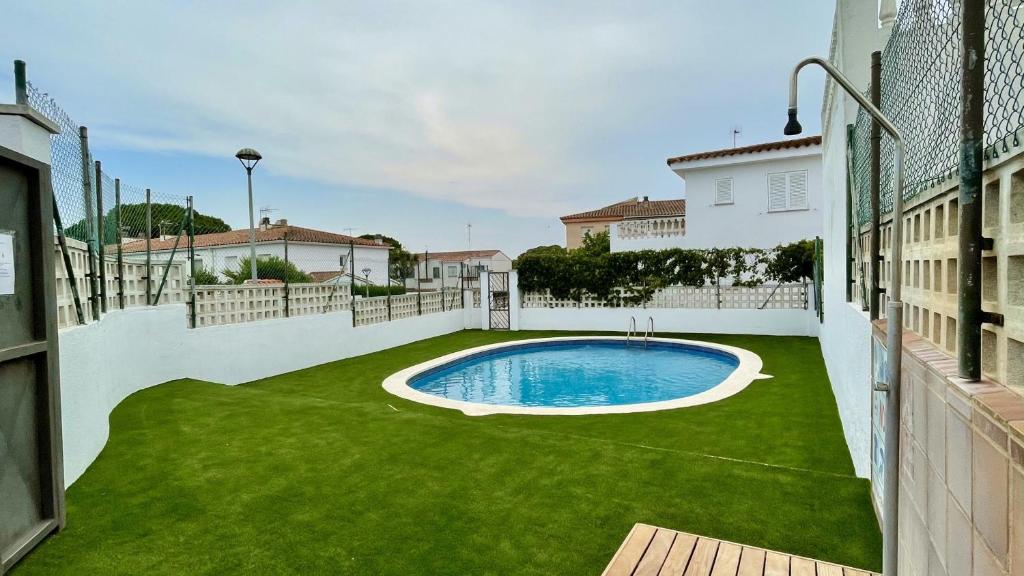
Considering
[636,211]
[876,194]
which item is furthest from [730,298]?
[636,211]

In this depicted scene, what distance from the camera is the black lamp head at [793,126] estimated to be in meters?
2.32

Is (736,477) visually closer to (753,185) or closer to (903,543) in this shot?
(903,543)

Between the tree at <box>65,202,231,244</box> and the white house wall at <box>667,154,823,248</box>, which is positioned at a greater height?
the white house wall at <box>667,154,823,248</box>

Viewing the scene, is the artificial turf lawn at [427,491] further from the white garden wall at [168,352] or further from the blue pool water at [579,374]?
the blue pool water at [579,374]

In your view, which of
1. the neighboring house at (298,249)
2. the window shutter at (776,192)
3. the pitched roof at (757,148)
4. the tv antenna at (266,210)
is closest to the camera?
the pitched roof at (757,148)

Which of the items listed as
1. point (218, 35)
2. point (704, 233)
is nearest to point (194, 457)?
point (218, 35)

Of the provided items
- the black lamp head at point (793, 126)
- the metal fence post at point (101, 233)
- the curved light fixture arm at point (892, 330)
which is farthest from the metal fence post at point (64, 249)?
the curved light fixture arm at point (892, 330)

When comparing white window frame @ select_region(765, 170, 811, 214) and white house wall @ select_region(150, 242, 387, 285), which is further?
white house wall @ select_region(150, 242, 387, 285)

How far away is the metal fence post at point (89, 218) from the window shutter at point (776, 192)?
18927 mm

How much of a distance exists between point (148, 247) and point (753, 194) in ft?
59.5

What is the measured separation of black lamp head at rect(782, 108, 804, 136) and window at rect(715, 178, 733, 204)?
18.2 metres

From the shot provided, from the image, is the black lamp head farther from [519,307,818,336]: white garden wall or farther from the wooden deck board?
[519,307,818,336]: white garden wall

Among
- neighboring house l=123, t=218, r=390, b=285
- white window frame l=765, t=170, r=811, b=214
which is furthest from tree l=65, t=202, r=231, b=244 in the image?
white window frame l=765, t=170, r=811, b=214

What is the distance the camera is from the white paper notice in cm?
333
